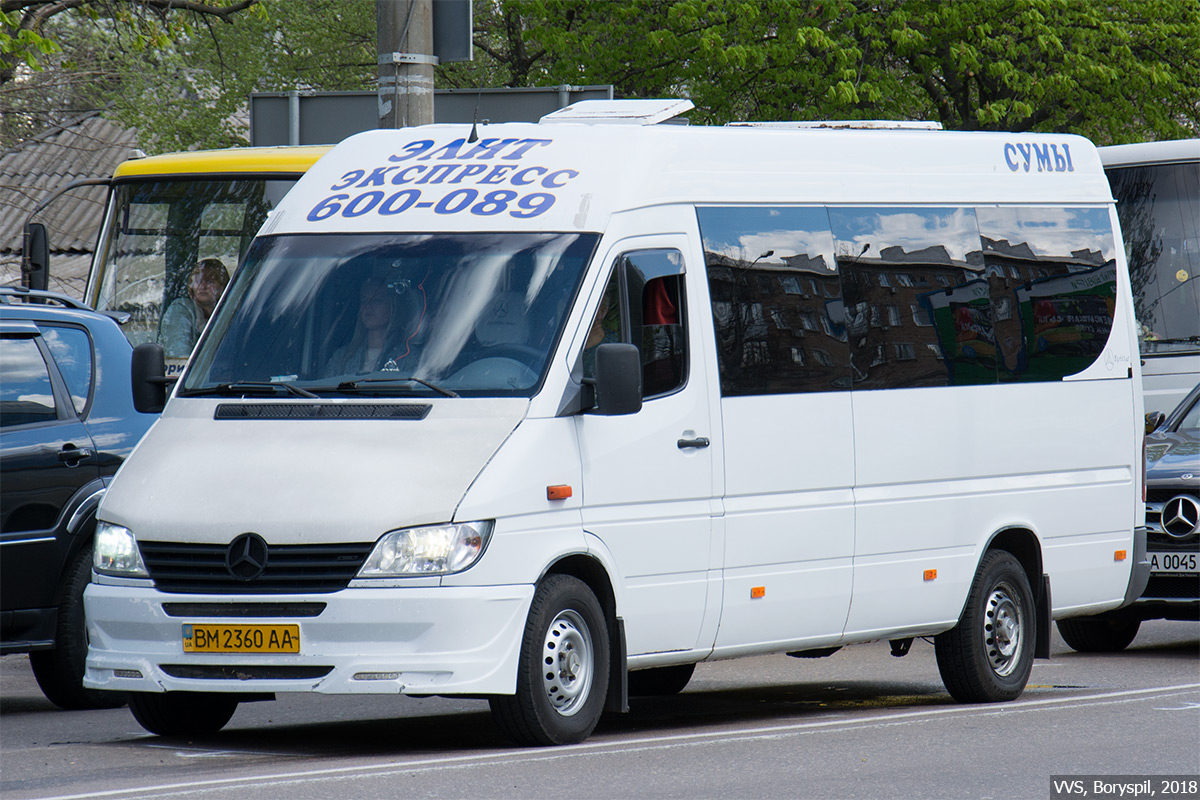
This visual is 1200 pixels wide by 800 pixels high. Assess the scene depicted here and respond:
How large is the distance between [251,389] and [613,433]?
1561mm

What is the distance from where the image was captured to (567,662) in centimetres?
854

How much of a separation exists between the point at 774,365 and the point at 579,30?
19860 millimetres

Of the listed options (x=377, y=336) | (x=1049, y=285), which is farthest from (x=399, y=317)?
(x=1049, y=285)

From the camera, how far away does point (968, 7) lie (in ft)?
91.9

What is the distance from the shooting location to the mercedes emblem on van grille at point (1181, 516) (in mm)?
13133

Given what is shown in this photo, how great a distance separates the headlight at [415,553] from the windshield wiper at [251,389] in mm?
909

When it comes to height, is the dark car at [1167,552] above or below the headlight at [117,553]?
below

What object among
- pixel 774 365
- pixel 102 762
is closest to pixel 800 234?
pixel 774 365

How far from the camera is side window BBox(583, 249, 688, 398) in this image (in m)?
8.98

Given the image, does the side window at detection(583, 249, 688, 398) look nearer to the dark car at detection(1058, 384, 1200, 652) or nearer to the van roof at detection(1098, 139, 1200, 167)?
the dark car at detection(1058, 384, 1200, 652)

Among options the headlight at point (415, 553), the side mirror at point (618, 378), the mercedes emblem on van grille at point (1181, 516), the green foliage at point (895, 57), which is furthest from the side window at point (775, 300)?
the green foliage at point (895, 57)

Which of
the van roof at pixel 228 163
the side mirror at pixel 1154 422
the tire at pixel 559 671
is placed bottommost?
the tire at pixel 559 671

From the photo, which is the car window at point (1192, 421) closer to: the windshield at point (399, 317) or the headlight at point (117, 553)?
the windshield at point (399, 317)

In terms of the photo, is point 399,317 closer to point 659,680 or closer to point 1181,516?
point 659,680
